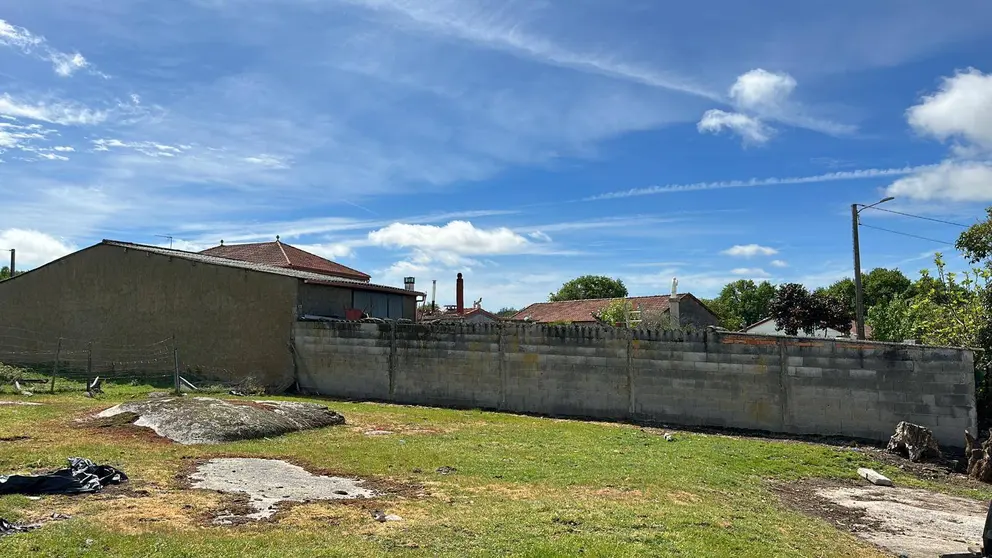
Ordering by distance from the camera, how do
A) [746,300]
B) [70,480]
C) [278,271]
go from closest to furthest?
[70,480] < [278,271] < [746,300]

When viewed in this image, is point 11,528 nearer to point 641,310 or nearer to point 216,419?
point 216,419

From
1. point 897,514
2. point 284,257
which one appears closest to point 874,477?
point 897,514

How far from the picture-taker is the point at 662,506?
738cm

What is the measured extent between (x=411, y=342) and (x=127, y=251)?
12397mm

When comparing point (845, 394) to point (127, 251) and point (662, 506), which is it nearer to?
point (662, 506)

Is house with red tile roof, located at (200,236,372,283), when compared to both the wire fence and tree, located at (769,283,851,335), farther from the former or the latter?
tree, located at (769,283,851,335)

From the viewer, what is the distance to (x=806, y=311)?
110ft

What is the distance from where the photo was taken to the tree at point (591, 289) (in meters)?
68.7

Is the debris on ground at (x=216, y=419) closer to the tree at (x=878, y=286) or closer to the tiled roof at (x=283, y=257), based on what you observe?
the tiled roof at (x=283, y=257)

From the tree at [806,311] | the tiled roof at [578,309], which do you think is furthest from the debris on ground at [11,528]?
the tiled roof at [578,309]

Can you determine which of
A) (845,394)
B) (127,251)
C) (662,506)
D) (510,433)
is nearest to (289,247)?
(127,251)

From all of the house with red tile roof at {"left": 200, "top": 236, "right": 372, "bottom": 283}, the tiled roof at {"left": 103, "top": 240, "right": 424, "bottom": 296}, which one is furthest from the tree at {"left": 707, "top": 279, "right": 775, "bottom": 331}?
the tiled roof at {"left": 103, "top": 240, "right": 424, "bottom": 296}

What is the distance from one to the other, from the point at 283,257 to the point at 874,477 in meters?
30.4

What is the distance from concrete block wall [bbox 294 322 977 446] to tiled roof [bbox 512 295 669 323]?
87.8 feet
